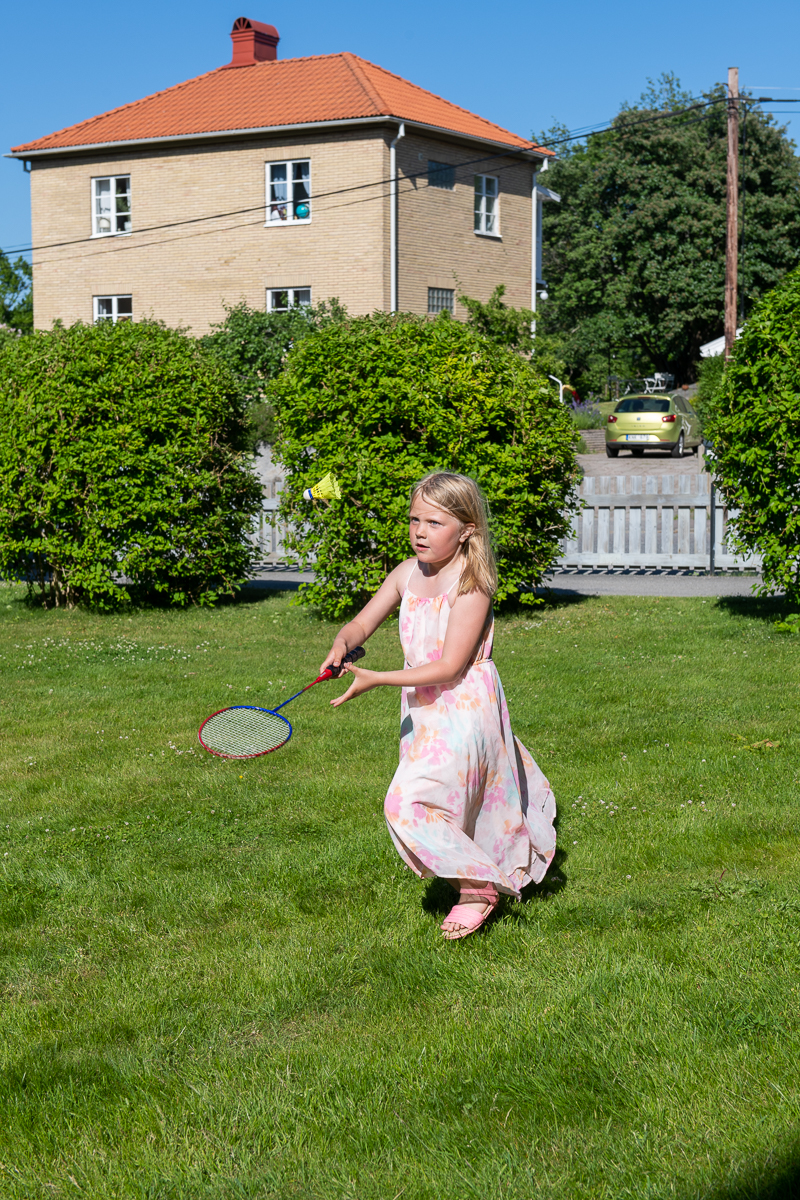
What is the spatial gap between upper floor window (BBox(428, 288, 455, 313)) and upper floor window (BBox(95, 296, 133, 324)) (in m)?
9.61

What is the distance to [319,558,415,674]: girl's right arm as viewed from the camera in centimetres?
412

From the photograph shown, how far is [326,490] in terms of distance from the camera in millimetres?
10375

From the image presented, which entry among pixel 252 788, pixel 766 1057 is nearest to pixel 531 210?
pixel 252 788

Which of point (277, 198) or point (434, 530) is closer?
point (434, 530)

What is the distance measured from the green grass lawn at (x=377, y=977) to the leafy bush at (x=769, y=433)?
3288mm

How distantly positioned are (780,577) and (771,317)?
2.30 metres

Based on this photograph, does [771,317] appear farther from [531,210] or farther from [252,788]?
[531,210]

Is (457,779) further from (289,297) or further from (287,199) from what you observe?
(287,199)

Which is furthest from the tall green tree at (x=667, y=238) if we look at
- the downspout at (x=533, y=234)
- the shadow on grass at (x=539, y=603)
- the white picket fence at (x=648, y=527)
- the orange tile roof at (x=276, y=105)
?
the shadow on grass at (x=539, y=603)

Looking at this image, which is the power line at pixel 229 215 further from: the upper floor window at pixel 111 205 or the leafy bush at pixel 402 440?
the leafy bush at pixel 402 440

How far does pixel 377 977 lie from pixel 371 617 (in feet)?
4.19

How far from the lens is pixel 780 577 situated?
33.6ft

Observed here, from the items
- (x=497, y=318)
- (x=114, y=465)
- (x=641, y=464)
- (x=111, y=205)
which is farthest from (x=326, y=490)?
(x=111, y=205)

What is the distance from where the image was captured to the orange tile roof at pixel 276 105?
108 feet
